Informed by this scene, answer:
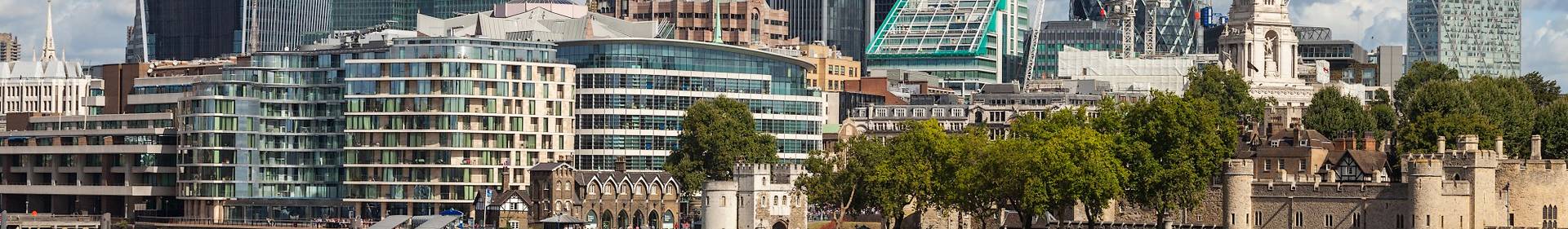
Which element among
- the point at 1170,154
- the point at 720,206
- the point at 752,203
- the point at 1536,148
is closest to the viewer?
the point at 1170,154

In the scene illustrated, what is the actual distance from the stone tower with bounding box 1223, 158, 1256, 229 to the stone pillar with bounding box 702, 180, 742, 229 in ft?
116

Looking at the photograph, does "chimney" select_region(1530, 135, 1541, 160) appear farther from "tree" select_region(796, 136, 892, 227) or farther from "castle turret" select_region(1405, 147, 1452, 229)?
"tree" select_region(796, 136, 892, 227)

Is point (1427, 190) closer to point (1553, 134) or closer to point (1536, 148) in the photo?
point (1536, 148)

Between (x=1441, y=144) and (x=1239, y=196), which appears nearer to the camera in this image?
(x=1239, y=196)

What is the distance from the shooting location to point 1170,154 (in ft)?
562

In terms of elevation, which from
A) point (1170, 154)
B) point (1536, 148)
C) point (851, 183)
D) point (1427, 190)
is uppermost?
point (1536, 148)

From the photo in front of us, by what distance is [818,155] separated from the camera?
199 metres

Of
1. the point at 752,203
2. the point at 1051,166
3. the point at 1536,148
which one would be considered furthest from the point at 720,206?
the point at 1536,148

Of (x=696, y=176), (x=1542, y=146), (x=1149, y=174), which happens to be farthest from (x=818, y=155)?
(x=1542, y=146)

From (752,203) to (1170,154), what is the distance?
92.8 feet

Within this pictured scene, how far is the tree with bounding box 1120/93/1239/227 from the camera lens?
169 meters

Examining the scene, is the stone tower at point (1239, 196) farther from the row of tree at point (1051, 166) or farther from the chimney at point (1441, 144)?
the chimney at point (1441, 144)

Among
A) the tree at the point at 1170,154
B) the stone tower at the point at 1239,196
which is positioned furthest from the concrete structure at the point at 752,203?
the stone tower at the point at 1239,196

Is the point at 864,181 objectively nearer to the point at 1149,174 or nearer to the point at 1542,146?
the point at 1149,174
